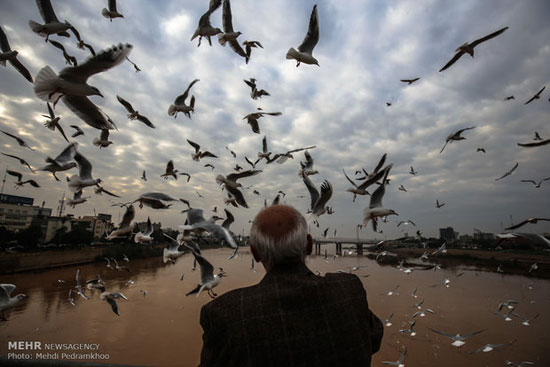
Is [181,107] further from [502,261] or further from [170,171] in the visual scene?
[502,261]

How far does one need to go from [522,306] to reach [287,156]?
25.7 metres

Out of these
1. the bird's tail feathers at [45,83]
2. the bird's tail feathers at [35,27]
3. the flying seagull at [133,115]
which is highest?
the bird's tail feathers at [35,27]

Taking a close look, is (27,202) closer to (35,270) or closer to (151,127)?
(35,270)

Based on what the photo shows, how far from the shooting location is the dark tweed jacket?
40.0 inches

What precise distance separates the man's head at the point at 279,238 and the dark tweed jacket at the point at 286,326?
9 cm

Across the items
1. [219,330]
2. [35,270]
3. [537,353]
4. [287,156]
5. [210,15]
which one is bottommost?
[537,353]

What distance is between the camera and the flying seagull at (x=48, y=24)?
154 inches

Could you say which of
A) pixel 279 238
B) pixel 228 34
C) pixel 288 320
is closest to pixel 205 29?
pixel 228 34

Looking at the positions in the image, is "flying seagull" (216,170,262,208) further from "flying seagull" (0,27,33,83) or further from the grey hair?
the grey hair

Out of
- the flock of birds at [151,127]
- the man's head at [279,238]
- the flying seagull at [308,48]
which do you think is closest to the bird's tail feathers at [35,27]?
the flock of birds at [151,127]

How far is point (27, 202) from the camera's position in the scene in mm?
57312

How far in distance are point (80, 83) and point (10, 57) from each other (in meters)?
2.20

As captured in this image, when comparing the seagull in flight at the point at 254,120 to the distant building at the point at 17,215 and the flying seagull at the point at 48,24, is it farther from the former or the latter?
the distant building at the point at 17,215

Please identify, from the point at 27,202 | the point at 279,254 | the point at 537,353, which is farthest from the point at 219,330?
the point at 27,202
